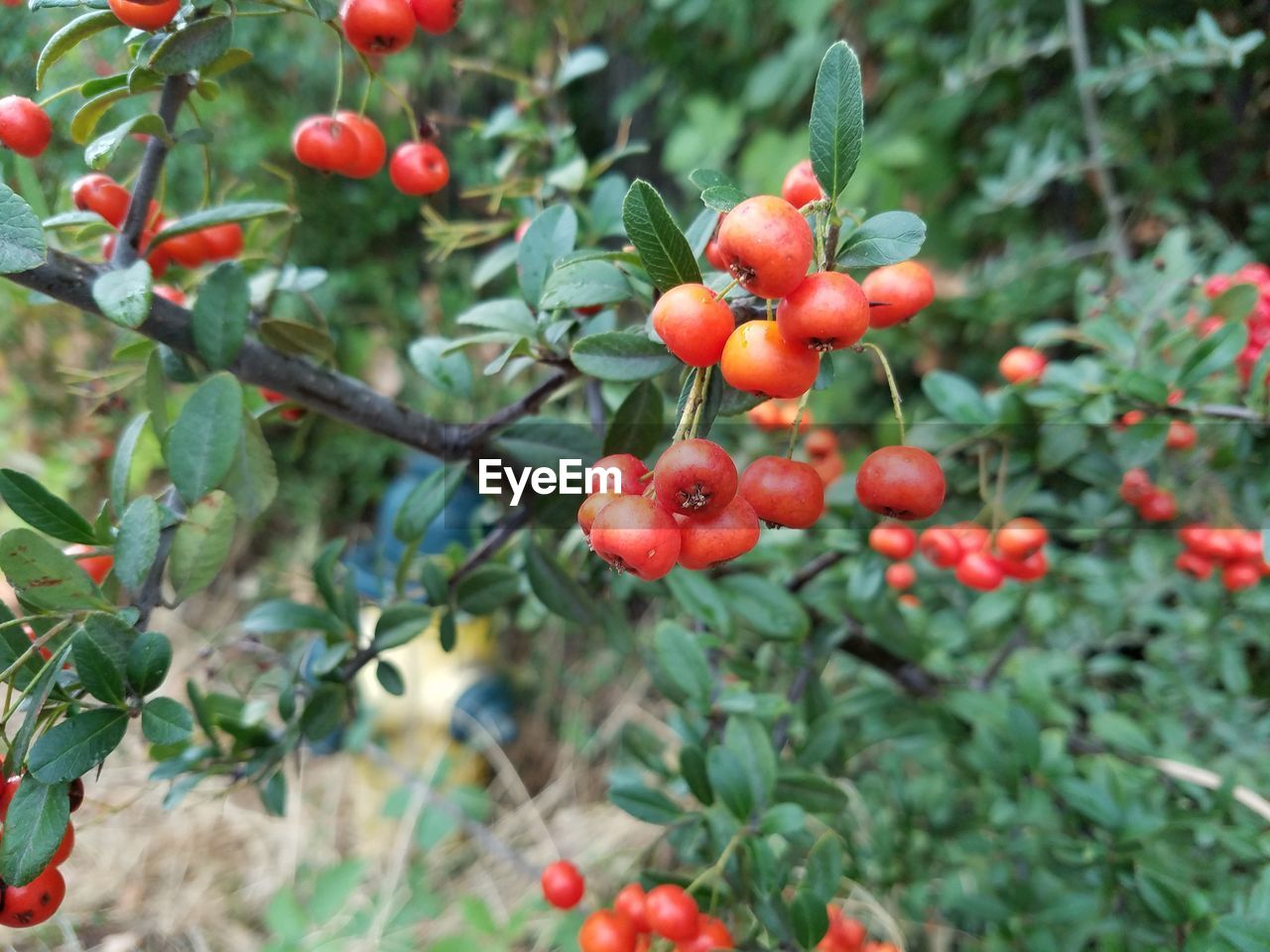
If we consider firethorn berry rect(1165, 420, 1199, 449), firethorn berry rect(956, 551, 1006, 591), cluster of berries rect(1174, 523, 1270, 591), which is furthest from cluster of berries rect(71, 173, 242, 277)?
cluster of berries rect(1174, 523, 1270, 591)

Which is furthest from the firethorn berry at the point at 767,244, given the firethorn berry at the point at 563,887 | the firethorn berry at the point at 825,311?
the firethorn berry at the point at 563,887

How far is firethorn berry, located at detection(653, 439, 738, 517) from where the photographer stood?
15.2 inches

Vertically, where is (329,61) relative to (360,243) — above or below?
above

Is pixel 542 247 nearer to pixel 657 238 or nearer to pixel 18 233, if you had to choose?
pixel 657 238

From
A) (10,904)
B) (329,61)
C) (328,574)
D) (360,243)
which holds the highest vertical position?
(329,61)

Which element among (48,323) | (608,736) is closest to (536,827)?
(608,736)

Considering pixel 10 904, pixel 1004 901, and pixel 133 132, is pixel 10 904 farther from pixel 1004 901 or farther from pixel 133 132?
pixel 1004 901

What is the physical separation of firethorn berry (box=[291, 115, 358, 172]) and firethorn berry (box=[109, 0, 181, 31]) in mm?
157

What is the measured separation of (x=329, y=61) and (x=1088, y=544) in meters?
2.03

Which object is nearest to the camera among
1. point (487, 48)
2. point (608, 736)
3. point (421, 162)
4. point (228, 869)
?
point (421, 162)

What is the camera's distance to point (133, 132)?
540 millimetres

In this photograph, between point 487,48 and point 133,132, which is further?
point 487,48

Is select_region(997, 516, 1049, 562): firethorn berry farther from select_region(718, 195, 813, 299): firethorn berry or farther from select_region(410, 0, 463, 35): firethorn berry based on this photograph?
select_region(410, 0, 463, 35): firethorn berry

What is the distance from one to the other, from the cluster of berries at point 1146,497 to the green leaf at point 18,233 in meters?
1.00
